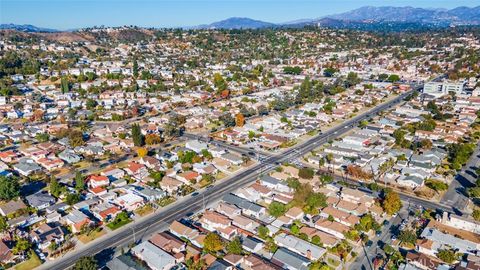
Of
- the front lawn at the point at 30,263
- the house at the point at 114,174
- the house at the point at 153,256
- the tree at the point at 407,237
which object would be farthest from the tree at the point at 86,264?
the tree at the point at 407,237

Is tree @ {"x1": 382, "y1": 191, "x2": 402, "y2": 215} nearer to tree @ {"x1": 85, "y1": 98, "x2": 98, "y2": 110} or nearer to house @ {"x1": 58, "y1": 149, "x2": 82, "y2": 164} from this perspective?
house @ {"x1": 58, "y1": 149, "x2": 82, "y2": 164}

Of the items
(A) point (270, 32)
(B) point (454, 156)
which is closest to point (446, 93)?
(B) point (454, 156)

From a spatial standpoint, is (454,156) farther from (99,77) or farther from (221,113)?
(99,77)

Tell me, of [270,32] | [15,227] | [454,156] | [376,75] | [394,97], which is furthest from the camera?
[270,32]

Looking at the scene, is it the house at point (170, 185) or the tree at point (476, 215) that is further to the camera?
the house at point (170, 185)

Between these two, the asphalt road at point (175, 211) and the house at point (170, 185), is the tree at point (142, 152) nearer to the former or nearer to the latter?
the house at point (170, 185)

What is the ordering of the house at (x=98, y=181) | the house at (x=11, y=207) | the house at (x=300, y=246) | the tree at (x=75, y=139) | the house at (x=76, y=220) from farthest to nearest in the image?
the tree at (x=75, y=139)
the house at (x=98, y=181)
the house at (x=11, y=207)
the house at (x=76, y=220)
the house at (x=300, y=246)
